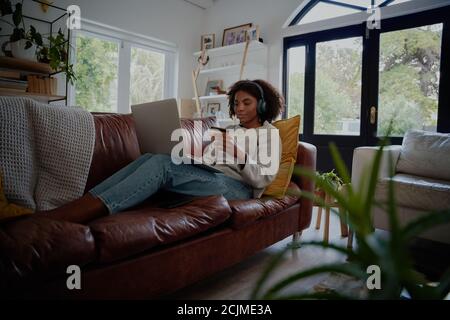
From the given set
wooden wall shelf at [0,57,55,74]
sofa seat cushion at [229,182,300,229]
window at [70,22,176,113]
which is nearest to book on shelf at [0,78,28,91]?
wooden wall shelf at [0,57,55,74]

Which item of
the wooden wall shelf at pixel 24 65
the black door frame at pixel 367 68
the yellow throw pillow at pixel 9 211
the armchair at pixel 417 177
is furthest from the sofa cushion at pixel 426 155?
the wooden wall shelf at pixel 24 65

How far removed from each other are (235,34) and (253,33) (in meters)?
0.35

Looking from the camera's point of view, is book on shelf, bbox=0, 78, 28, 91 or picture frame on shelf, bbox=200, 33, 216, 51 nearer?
book on shelf, bbox=0, 78, 28, 91

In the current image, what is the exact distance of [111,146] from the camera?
157 centimetres

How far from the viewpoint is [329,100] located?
137 inches

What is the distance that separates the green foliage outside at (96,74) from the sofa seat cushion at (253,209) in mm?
2907

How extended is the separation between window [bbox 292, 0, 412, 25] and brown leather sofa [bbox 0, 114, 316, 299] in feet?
8.59

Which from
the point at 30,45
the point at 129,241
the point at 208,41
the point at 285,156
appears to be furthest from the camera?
the point at 208,41

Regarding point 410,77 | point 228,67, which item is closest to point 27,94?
point 228,67

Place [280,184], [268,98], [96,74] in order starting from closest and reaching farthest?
[280,184], [268,98], [96,74]

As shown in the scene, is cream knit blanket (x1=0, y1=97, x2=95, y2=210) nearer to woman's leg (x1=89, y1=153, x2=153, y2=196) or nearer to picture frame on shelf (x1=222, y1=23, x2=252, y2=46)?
woman's leg (x1=89, y1=153, x2=153, y2=196)

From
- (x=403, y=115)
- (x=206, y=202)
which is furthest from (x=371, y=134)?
(x=206, y=202)

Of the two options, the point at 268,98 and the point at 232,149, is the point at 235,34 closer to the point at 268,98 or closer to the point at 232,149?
the point at 268,98

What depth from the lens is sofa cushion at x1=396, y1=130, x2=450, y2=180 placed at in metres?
2.13
